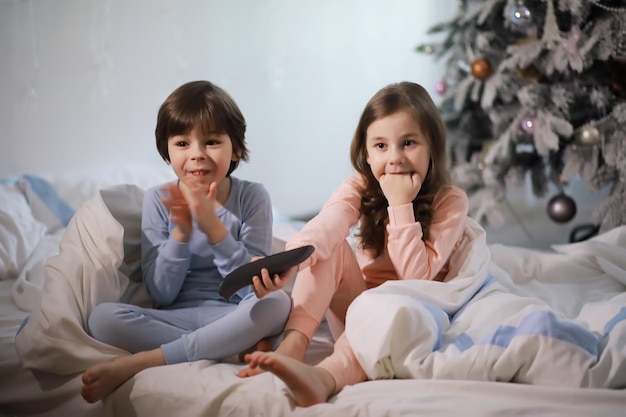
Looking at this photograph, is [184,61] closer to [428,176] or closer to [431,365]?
[428,176]

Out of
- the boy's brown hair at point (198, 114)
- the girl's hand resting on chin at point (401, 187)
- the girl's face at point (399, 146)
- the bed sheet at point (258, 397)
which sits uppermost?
the boy's brown hair at point (198, 114)

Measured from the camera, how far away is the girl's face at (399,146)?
3.89 feet

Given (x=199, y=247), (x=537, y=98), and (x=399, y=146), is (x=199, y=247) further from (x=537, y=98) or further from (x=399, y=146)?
(x=537, y=98)

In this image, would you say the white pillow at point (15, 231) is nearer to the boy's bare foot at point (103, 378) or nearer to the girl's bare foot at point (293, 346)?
the boy's bare foot at point (103, 378)

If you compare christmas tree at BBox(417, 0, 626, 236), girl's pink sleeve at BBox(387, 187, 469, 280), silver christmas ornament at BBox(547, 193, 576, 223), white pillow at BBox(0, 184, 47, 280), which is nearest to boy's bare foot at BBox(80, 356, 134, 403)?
girl's pink sleeve at BBox(387, 187, 469, 280)

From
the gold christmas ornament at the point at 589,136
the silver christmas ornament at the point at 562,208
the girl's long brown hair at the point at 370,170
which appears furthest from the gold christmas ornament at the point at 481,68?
the girl's long brown hair at the point at 370,170

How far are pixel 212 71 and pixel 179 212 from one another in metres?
1.24

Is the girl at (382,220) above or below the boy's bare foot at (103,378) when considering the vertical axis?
above

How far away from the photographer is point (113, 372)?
3.38 ft

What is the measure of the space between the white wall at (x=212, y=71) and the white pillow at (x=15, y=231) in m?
0.17

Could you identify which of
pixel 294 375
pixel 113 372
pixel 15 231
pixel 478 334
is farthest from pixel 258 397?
pixel 15 231

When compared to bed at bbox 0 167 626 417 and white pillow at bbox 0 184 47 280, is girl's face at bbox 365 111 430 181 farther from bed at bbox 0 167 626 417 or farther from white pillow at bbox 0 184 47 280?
white pillow at bbox 0 184 47 280

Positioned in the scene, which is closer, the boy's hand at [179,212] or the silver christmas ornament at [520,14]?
the boy's hand at [179,212]

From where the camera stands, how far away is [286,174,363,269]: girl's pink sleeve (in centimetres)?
114
